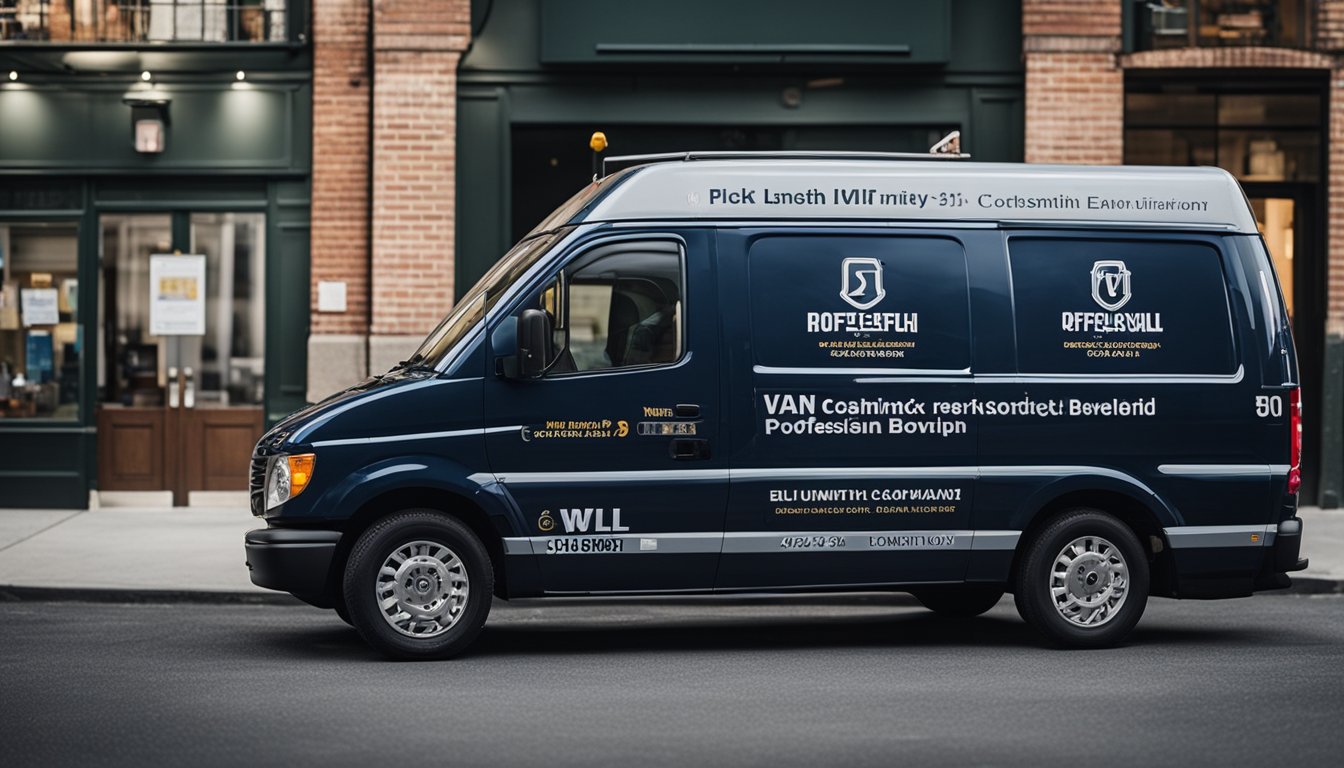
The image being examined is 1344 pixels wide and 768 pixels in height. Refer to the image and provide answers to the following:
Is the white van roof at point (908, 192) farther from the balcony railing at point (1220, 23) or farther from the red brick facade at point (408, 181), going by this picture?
the balcony railing at point (1220, 23)

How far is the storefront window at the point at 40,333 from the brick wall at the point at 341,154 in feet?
7.44

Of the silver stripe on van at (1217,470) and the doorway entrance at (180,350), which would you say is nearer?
the silver stripe on van at (1217,470)

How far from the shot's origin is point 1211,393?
9.64 meters

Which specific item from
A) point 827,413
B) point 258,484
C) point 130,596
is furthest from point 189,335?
point 827,413

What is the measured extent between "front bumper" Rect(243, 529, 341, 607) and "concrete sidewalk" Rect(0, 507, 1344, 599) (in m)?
2.66

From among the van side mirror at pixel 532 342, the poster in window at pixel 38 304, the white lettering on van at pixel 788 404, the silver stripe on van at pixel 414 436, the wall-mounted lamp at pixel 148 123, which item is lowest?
the silver stripe on van at pixel 414 436

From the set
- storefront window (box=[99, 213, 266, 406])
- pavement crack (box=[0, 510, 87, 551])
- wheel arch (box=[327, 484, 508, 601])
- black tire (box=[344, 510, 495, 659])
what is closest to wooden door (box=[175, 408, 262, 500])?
storefront window (box=[99, 213, 266, 406])

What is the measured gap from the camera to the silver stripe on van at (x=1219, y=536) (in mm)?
9594

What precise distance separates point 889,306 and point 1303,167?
28.1ft

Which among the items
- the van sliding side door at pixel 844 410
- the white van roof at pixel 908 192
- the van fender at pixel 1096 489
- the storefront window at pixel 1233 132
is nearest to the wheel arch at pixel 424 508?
the van sliding side door at pixel 844 410

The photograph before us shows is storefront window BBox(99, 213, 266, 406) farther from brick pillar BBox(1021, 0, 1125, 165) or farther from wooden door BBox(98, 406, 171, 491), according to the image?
brick pillar BBox(1021, 0, 1125, 165)

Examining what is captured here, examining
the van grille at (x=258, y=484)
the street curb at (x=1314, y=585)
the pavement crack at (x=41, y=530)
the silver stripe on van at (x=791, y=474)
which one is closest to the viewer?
the silver stripe on van at (x=791, y=474)

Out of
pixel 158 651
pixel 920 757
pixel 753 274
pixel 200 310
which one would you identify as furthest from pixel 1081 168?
pixel 200 310

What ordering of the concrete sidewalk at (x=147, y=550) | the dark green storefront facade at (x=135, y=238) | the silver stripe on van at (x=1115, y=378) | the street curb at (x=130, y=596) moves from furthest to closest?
the dark green storefront facade at (x=135, y=238) → the concrete sidewalk at (x=147, y=550) → the street curb at (x=130, y=596) → the silver stripe on van at (x=1115, y=378)
